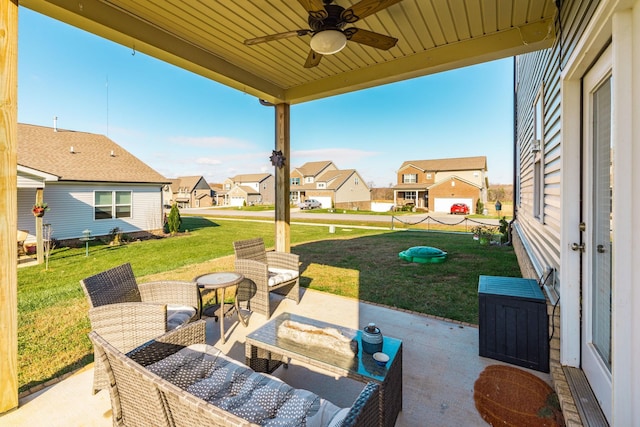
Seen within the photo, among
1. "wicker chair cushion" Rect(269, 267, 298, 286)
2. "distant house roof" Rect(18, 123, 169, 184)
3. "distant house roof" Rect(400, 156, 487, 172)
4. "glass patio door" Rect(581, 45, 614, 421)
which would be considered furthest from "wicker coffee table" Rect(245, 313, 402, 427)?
"distant house roof" Rect(400, 156, 487, 172)

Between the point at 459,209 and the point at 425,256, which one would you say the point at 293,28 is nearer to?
the point at 425,256

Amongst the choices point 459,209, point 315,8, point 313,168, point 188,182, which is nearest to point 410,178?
point 459,209

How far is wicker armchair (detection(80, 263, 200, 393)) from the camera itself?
2430 mm

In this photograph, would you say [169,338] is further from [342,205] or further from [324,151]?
[324,151]

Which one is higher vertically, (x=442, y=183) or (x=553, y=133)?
(x=442, y=183)

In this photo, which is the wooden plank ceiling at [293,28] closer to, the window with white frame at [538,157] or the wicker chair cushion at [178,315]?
the window with white frame at [538,157]

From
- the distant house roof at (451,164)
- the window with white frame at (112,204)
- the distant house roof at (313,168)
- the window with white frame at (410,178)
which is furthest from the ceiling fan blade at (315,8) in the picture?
the distant house roof at (313,168)

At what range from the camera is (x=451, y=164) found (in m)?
35.4

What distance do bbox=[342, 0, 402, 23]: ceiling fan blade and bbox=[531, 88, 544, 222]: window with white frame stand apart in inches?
129

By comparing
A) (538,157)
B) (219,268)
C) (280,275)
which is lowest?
(219,268)

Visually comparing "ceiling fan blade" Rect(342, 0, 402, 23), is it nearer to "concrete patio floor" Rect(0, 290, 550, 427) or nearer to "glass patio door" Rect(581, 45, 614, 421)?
"glass patio door" Rect(581, 45, 614, 421)

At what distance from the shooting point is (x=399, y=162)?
130ft

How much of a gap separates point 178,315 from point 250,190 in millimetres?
45888

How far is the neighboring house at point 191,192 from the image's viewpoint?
157 ft
